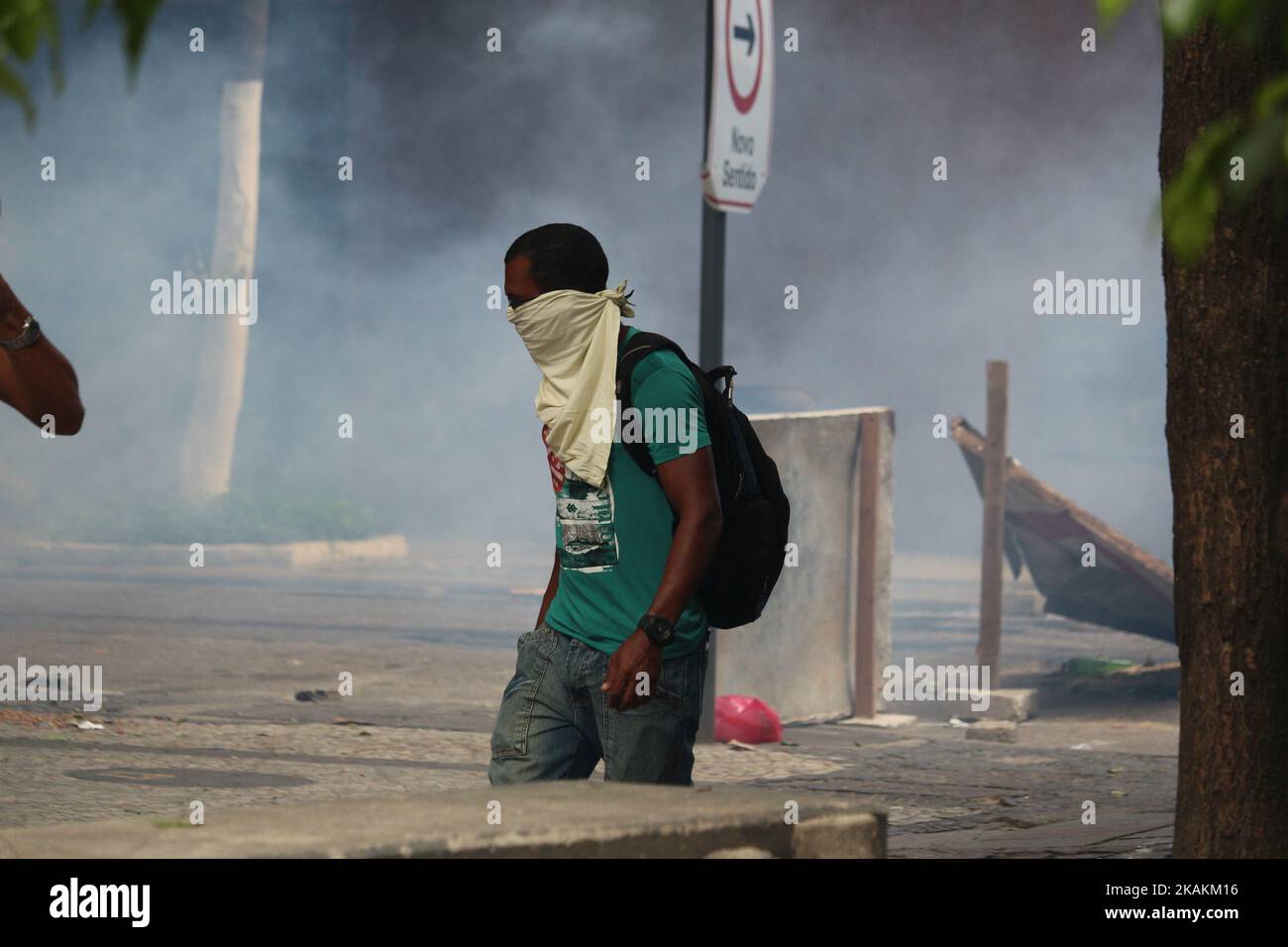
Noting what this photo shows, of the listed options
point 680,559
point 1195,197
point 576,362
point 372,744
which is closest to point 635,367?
point 576,362

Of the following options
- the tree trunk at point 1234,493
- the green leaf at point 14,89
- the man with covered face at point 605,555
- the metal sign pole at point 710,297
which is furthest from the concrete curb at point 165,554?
the green leaf at point 14,89

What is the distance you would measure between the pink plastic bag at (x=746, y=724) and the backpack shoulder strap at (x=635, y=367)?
5981 mm

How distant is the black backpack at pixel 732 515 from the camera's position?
4.39 metres

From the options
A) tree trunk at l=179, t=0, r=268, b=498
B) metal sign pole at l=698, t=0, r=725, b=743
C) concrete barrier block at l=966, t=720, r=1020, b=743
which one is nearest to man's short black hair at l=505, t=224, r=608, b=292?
metal sign pole at l=698, t=0, r=725, b=743

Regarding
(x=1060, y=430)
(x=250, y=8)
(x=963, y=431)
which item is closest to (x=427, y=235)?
(x=250, y=8)

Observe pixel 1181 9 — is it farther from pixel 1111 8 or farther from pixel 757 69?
pixel 757 69

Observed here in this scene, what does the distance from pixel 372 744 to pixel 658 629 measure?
18.6ft

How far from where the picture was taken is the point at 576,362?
179 inches

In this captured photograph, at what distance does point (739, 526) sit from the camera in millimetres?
4422

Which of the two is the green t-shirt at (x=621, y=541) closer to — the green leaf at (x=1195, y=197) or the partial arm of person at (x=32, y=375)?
the partial arm of person at (x=32, y=375)

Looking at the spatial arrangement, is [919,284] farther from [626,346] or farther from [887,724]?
[626,346]

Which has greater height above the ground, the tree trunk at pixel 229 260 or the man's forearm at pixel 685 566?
the tree trunk at pixel 229 260

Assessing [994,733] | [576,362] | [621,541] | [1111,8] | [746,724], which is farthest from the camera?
[994,733]
